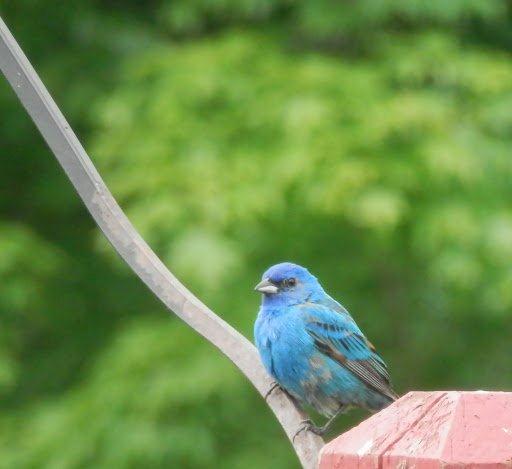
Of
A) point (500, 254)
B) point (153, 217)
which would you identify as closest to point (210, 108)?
point (153, 217)

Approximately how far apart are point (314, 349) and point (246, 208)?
1970mm

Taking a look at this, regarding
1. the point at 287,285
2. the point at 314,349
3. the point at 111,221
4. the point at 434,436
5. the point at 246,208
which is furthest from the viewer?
→ the point at 246,208

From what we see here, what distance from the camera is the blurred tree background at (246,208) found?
19.5ft

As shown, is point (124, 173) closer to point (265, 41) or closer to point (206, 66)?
point (206, 66)

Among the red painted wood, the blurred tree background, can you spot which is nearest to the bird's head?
the blurred tree background

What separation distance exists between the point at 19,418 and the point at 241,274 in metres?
1.56

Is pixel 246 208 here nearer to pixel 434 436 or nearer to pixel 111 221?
pixel 111 221

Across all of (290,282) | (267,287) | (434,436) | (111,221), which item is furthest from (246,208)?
(434,436)

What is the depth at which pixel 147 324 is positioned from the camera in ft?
21.1

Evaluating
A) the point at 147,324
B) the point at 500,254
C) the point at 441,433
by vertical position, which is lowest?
the point at 147,324

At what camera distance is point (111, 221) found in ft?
5.62

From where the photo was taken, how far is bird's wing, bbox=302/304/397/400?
389 cm

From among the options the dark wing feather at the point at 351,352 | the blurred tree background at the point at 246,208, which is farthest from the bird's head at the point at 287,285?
the blurred tree background at the point at 246,208

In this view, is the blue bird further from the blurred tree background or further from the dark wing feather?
A: the blurred tree background
